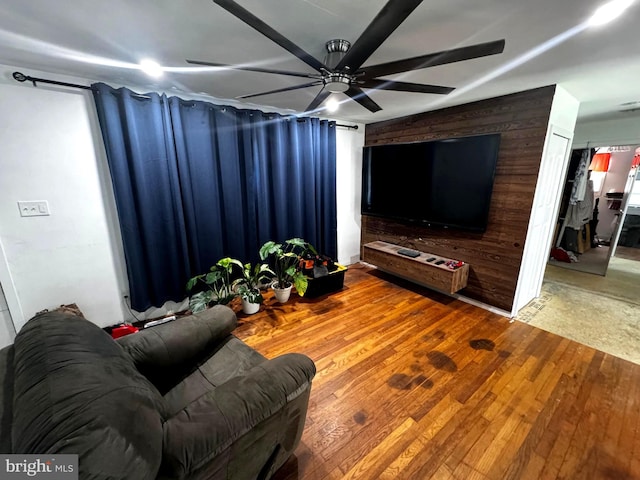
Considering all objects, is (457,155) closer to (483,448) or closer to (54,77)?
(483,448)

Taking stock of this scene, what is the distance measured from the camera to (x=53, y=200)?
2121 millimetres

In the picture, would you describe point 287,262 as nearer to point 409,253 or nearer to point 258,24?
point 409,253

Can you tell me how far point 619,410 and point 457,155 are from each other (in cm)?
237

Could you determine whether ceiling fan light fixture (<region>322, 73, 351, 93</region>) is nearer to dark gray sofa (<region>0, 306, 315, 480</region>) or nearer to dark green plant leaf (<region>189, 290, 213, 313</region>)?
dark gray sofa (<region>0, 306, 315, 480</region>)

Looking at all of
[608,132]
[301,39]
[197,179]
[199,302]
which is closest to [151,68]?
[197,179]

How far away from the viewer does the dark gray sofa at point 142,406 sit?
25.3 inches

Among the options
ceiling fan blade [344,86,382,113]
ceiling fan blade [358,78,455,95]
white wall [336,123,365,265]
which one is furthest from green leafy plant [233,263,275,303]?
ceiling fan blade [358,78,455,95]

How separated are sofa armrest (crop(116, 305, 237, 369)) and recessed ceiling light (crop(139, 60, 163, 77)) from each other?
177 centimetres

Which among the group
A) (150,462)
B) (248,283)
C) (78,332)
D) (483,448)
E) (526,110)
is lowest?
(483,448)

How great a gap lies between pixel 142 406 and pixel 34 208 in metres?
2.25

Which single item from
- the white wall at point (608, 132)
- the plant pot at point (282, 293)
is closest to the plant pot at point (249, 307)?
the plant pot at point (282, 293)

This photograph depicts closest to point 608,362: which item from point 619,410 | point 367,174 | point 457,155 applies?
point 619,410

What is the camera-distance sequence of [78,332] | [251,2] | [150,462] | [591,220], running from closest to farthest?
[150,462], [78,332], [251,2], [591,220]

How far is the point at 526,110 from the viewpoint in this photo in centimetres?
238
